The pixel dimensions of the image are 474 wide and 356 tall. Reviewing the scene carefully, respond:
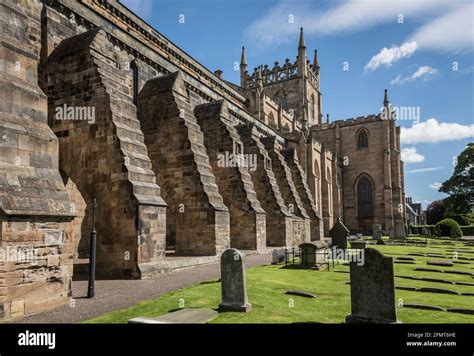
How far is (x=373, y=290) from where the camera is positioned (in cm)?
538

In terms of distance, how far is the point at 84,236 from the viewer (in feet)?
43.1

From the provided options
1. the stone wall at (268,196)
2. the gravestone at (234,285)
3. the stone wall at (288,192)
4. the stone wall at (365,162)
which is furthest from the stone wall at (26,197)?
the stone wall at (365,162)

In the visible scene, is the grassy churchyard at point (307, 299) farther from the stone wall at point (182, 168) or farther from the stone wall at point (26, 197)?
the stone wall at point (182, 168)

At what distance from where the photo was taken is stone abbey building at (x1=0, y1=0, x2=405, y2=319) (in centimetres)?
648

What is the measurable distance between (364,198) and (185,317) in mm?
41711

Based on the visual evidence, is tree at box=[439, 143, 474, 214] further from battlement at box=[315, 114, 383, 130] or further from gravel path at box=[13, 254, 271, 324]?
gravel path at box=[13, 254, 271, 324]

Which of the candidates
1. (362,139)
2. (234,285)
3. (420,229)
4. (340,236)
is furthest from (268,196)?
(420,229)

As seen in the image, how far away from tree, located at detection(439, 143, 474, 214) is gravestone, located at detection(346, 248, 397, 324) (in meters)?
43.8

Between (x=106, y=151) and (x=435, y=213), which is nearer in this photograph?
(x=106, y=151)

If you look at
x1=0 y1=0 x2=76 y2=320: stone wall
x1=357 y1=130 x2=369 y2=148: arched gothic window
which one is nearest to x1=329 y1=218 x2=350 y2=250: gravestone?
x1=0 y1=0 x2=76 y2=320: stone wall

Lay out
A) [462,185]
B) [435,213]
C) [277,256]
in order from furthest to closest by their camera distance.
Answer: [435,213] → [462,185] → [277,256]

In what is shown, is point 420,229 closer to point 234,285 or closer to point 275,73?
point 275,73
